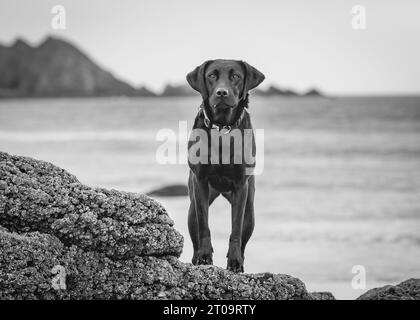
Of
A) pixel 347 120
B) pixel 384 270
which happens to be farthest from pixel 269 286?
pixel 347 120

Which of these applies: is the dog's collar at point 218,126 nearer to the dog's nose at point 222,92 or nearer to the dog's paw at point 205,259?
the dog's nose at point 222,92

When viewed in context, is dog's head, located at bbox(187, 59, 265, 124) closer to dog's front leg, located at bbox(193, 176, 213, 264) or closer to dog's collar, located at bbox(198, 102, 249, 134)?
dog's collar, located at bbox(198, 102, 249, 134)

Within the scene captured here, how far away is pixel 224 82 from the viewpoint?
634cm

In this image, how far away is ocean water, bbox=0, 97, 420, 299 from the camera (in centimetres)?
1220

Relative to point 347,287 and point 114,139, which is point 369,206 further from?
point 114,139

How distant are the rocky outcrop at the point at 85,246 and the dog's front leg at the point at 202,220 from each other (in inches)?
50.4

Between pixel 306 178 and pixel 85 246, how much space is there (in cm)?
2176

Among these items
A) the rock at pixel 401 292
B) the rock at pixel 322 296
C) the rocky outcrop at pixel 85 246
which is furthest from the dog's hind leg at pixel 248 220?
the rocky outcrop at pixel 85 246

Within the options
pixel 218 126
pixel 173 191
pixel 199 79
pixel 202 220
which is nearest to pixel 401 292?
pixel 202 220

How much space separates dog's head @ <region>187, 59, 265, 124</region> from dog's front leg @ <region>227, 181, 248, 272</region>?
59cm

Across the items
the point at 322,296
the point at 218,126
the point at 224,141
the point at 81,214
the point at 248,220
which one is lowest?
the point at 322,296

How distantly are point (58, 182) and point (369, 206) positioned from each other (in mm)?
15417

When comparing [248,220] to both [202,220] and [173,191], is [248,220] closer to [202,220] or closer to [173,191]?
[202,220]

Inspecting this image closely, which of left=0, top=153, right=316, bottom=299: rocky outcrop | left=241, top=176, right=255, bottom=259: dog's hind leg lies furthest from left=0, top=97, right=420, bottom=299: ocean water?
left=0, top=153, right=316, bottom=299: rocky outcrop
